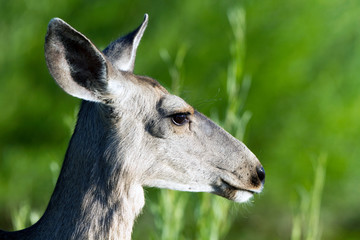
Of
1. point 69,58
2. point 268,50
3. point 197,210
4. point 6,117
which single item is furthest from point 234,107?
point 6,117

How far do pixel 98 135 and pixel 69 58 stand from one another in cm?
26

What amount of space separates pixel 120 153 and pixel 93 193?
0.14 m

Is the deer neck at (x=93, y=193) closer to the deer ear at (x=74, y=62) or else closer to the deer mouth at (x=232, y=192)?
the deer ear at (x=74, y=62)

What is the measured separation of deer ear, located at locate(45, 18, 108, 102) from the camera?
2.09 metres

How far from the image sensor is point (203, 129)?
8.02 feet

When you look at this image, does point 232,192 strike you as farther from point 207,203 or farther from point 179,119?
point 207,203

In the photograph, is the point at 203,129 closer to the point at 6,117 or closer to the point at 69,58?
the point at 69,58

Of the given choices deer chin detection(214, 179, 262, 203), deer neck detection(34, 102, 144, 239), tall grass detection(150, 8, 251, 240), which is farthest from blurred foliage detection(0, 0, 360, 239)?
deer neck detection(34, 102, 144, 239)

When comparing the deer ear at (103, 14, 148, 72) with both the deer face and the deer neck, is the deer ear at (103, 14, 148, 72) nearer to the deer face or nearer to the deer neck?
the deer face

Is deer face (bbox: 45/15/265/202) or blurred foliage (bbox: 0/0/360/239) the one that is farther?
blurred foliage (bbox: 0/0/360/239)

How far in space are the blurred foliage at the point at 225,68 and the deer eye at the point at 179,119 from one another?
4.41m

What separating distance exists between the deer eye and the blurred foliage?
4408 mm

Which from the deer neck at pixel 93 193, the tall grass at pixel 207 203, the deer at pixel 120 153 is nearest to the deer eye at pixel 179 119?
the deer at pixel 120 153

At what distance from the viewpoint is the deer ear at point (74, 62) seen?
2.09 meters
